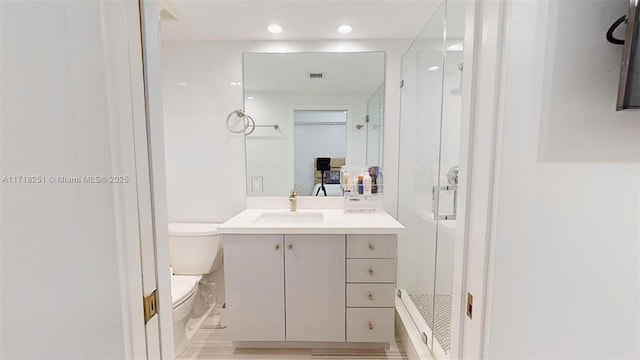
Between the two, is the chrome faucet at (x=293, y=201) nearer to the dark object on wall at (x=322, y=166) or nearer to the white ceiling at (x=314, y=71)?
the dark object on wall at (x=322, y=166)

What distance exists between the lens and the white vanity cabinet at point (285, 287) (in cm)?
156

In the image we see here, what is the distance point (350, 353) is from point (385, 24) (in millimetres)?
2108

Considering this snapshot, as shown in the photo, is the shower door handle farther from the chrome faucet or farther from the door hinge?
the door hinge

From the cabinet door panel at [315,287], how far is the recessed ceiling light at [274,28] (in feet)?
4.42

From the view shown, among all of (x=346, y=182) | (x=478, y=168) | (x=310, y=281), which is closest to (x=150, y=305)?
(x=478, y=168)

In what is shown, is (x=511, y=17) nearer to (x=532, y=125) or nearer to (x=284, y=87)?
(x=532, y=125)

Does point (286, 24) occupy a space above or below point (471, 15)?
above

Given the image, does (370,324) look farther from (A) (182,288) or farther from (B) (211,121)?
(B) (211,121)

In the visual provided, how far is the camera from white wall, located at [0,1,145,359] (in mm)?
439

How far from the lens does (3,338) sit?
1.50 feet

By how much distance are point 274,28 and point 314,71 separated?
1.29 feet

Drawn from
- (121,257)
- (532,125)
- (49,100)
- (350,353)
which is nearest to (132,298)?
(121,257)

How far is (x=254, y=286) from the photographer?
5.20 ft

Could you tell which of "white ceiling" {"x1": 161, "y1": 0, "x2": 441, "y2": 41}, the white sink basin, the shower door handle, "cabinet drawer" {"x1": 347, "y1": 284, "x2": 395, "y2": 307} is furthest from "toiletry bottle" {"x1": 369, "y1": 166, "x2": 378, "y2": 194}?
"white ceiling" {"x1": 161, "y1": 0, "x2": 441, "y2": 41}
